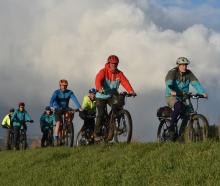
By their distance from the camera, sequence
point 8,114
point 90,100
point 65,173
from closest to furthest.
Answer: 1. point 65,173
2. point 90,100
3. point 8,114

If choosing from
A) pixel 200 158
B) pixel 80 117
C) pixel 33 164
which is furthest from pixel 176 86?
pixel 80 117

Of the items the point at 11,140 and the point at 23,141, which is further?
the point at 11,140

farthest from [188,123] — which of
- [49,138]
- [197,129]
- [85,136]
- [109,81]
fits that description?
[49,138]

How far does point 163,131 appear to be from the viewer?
566 inches

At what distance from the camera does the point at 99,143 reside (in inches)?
597

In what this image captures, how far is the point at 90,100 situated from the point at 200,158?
10855 mm

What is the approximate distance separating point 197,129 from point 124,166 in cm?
346

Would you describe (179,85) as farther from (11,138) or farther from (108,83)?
(11,138)

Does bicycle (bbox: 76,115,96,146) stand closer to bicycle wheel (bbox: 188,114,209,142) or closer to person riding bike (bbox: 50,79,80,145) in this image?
person riding bike (bbox: 50,79,80,145)

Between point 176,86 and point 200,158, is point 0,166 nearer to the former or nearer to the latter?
point 176,86

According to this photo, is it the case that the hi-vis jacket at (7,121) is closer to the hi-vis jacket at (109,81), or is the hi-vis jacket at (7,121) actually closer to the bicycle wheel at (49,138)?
the bicycle wheel at (49,138)

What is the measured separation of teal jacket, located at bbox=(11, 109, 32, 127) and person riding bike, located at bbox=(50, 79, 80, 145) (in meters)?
6.56

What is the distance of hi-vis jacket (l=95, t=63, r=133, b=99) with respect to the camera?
1438 centimetres

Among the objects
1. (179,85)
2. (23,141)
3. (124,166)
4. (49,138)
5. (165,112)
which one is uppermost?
(179,85)
